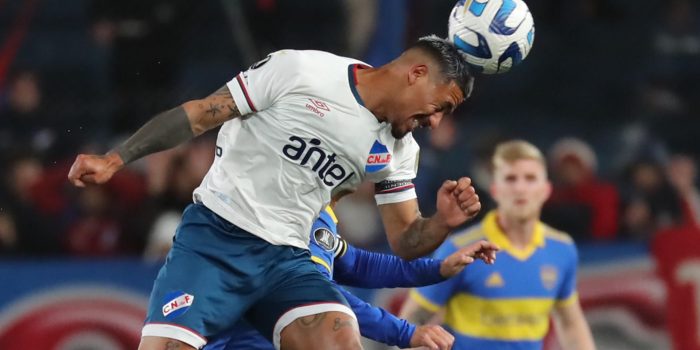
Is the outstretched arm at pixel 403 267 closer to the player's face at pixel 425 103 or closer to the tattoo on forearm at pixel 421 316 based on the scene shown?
the player's face at pixel 425 103

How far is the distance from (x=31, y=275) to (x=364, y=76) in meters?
3.89

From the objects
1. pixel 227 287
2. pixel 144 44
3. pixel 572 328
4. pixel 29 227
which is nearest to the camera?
pixel 227 287

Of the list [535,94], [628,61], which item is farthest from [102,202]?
[628,61]

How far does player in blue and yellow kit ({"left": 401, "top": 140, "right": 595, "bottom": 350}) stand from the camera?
6.45 m

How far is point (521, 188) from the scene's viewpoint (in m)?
6.62

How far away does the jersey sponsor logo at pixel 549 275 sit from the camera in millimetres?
6605

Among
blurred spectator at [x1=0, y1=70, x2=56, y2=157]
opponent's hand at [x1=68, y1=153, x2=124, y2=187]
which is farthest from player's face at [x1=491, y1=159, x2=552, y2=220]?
blurred spectator at [x1=0, y1=70, x2=56, y2=157]

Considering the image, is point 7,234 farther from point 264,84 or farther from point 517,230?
point 264,84

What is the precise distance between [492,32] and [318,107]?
77 cm

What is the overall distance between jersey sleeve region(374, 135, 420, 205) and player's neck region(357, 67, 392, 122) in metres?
0.28

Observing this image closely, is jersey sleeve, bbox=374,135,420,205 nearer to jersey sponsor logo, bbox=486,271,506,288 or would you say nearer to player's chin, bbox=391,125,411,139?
player's chin, bbox=391,125,411,139

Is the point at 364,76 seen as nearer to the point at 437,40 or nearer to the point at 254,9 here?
the point at 437,40

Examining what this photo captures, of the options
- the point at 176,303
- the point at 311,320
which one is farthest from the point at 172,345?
the point at 311,320

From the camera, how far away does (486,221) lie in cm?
680
